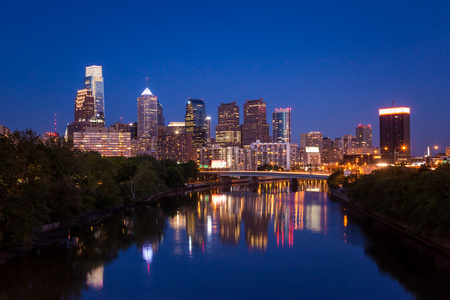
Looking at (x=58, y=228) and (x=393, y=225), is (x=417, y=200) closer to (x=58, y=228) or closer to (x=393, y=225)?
(x=393, y=225)

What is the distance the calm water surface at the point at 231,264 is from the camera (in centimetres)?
2602

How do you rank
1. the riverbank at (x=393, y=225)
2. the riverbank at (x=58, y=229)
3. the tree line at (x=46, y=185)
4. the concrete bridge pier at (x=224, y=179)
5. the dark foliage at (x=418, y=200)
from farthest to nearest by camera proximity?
1. the concrete bridge pier at (x=224, y=179)
2. the riverbank at (x=393, y=225)
3. the riverbank at (x=58, y=229)
4. the dark foliage at (x=418, y=200)
5. the tree line at (x=46, y=185)

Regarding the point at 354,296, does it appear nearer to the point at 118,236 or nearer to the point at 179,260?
the point at 179,260

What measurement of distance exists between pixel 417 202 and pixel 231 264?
18141 mm

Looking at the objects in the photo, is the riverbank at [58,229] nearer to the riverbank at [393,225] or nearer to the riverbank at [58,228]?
the riverbank at [58,228]

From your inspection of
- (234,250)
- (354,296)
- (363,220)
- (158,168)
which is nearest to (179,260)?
(234,250)

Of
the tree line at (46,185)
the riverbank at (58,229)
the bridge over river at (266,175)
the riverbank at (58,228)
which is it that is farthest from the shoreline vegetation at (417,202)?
the bridge over river at (266,175)

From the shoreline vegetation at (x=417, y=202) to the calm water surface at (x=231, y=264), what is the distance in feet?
5.85

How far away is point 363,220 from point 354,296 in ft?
99.2

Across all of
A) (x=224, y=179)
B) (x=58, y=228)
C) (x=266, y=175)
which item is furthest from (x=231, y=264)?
(x=224, y=179)

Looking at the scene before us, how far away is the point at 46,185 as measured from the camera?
121ft

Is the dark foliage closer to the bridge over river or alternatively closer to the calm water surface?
the calm water surface

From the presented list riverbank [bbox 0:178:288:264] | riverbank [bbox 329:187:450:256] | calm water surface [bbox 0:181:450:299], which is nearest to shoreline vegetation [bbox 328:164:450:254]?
riverbank [bbox 329:187:450:256]

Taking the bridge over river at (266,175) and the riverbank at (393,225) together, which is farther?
the bridge over river at (266,175)
